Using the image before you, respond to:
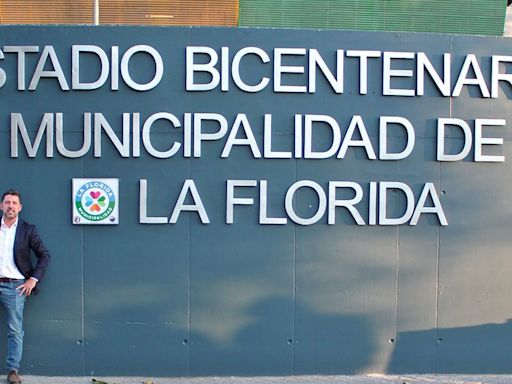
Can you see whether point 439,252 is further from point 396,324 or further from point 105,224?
point 105,224

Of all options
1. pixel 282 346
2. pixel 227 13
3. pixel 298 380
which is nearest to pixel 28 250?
pixel 282 346

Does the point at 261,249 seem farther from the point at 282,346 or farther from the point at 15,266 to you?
A: the point at 15,266

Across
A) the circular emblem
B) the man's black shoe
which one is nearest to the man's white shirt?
the circular emblem

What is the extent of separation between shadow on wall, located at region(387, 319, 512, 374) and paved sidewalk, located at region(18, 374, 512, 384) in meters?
0.08

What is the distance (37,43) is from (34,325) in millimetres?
2509

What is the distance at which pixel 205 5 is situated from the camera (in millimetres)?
6242

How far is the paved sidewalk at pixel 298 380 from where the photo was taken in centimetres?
483

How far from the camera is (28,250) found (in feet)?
15.2

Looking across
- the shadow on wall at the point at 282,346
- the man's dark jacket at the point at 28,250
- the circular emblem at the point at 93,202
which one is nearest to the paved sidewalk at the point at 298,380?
the shadow on wall at the point at 282,346

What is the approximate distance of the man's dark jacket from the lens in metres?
4.56

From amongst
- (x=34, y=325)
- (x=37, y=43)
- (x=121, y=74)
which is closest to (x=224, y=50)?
(x=121, y=74)

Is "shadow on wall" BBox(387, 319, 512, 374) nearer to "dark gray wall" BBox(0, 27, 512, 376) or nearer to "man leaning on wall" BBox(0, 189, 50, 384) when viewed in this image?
"dark gray wall" BBox(0, 27, 512, 376)

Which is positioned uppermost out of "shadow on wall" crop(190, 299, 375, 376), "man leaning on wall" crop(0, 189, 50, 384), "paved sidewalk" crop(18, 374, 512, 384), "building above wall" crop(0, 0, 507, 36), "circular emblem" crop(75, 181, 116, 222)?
"building above wall" crop(0, 0, 507, 36)

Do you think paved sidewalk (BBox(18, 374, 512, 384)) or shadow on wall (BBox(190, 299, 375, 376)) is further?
shadow on wall (BBox(190, 299, 375, 376))
